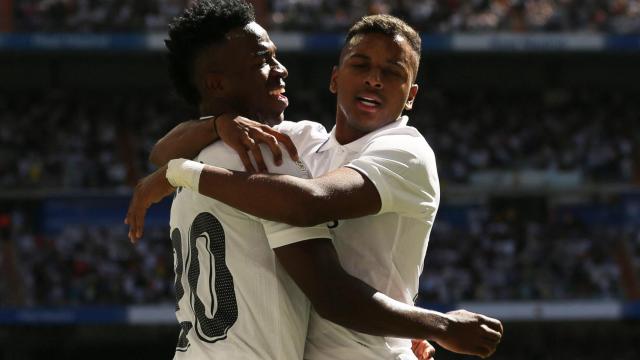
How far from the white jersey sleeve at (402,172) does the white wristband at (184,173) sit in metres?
0.45

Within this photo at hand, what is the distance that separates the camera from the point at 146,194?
12.7 ft

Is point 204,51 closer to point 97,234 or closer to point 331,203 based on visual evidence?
point 331,203

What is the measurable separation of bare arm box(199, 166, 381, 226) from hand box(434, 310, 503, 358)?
415 millimetres

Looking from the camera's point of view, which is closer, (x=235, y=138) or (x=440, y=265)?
(x=235, y=138)

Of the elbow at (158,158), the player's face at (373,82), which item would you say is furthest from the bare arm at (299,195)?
the elbow at (158,158)

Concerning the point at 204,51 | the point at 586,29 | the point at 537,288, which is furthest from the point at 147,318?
the point at 204,51

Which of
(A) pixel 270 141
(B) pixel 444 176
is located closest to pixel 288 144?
(A) pixel 270 141

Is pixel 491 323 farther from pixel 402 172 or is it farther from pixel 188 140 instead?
pixel 188 140

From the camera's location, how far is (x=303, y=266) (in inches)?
130

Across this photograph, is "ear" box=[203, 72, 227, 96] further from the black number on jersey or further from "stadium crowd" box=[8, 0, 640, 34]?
"stadium crowd" box=[8, 0, 640, 34]

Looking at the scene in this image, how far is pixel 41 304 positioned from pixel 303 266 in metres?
18.2

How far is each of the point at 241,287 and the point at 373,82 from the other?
760 mm

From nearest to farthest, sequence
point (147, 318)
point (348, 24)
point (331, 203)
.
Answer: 1. point (331, 203)
2. point (147, 318)
3. point (348, 24)

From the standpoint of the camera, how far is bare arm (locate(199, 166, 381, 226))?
3.23 metres
